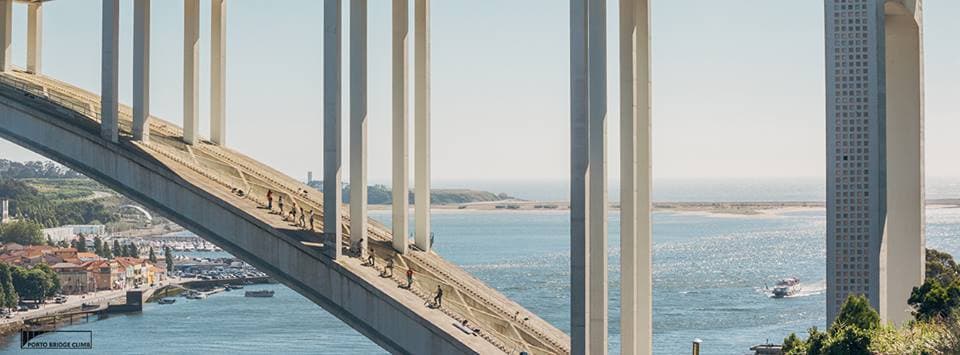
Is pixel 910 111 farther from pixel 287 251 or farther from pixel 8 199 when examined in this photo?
pixel 8 199

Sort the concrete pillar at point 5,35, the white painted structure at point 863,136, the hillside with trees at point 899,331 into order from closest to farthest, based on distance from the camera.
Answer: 1. the hillside with trees at point 899,331
2. the white painted structure at point 863,136
3. the concrete pillar at point 5,35

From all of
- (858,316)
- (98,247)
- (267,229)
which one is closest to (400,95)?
(267,229)

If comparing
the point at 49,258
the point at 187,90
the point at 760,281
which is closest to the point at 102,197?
the point at 49,258

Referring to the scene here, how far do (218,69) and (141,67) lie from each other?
8.78ft

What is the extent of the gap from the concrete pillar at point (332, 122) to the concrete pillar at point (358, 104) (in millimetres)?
275

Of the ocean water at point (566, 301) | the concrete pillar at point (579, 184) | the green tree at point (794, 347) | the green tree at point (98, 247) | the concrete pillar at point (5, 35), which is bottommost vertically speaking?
the ocean water at point (566, 301)

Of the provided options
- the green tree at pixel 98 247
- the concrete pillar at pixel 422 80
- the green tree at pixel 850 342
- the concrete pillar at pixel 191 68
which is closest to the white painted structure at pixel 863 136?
the green tree at pixel 850 342

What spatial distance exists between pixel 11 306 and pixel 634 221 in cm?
7117

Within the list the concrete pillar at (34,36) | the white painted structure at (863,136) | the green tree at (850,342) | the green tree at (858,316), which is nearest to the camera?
the green tree at (850,342)

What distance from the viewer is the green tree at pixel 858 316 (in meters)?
18.6

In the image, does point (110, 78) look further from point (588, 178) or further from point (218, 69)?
point (588, 178)

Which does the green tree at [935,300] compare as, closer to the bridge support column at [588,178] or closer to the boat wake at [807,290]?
the bridge support column at [588,178]

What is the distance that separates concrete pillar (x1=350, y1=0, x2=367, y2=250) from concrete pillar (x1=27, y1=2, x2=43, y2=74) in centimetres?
1150

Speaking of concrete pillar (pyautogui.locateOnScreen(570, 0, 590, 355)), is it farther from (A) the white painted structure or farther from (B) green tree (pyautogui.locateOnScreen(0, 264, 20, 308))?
(B) green tree (pyautogui.locateOnScreen(0, 264, 20, 308))
